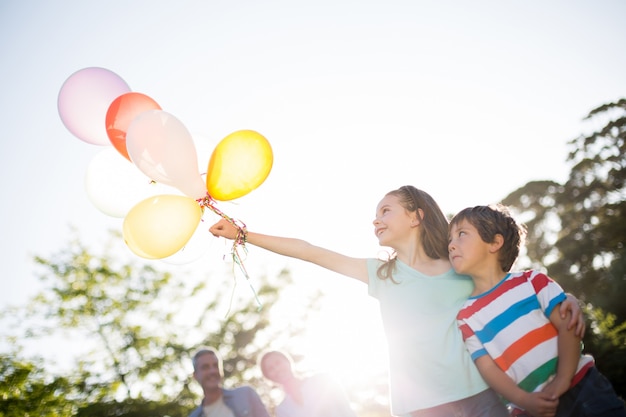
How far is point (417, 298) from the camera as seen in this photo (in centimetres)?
221

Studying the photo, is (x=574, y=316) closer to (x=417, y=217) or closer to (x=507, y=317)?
(x=507, y=317)

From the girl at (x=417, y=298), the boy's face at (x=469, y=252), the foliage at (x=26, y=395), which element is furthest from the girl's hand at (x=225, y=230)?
the foliage at (x=26, y=395)

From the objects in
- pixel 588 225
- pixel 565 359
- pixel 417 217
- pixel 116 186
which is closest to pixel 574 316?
pixel 565 359

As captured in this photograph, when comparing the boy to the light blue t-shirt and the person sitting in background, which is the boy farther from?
the person sitting in background

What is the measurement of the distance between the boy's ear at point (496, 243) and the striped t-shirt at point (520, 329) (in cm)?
17

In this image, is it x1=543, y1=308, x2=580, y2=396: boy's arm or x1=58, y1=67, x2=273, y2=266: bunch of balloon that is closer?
x1=543, y1=308, x2=580, y2=396: boy's arm

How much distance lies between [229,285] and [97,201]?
17.7 meters

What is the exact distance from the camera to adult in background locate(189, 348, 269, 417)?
14.6 ft

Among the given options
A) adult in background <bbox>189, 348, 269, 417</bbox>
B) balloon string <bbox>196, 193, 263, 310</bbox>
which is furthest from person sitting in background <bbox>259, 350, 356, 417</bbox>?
balloon string <bbox>196, 193, 263, 310</bbox>

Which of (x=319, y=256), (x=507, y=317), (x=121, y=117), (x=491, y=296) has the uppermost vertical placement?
(x=121, y=117)

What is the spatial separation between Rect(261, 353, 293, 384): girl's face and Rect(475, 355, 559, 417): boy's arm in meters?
2.96

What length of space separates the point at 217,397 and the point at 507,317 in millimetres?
3481

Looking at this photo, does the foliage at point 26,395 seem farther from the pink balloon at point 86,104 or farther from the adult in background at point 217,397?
the pink balloon at point 86,104

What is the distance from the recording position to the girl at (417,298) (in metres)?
2.01
